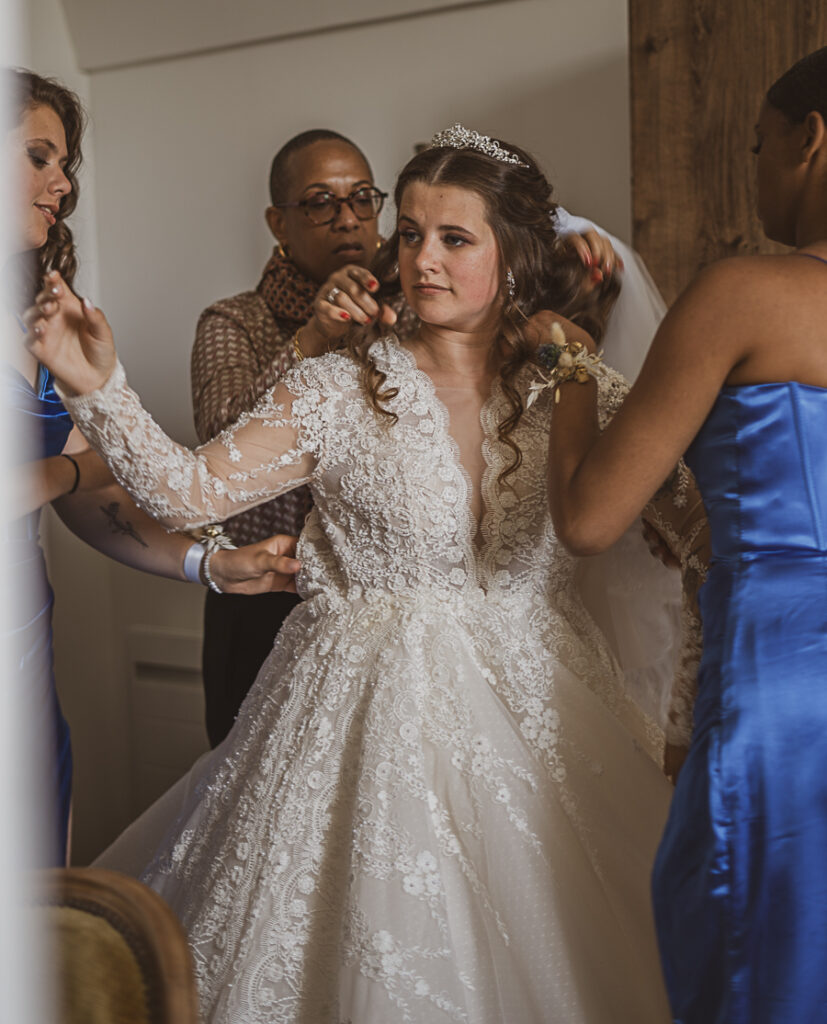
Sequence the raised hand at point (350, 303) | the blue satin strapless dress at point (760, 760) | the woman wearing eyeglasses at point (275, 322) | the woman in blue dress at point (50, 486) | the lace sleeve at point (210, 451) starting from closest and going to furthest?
the blue satin strapless dress at point (760, 760) < the lace sleeve at point (210, 451) < the woman in blue dress at point (50, 486) < the raised hand at point (350, 303) < the woman wearing eyeglasses at point (275, 322)

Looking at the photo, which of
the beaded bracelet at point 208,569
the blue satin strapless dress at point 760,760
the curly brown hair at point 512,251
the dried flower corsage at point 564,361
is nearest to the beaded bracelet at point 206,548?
the beaded bracelet at point 208,569

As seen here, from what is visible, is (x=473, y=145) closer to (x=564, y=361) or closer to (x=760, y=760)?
(x=564, y=361)

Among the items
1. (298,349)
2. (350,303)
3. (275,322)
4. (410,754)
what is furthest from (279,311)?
(410,754)

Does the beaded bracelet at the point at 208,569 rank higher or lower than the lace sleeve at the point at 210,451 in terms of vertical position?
lower

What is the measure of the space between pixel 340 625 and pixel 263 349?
96 cm

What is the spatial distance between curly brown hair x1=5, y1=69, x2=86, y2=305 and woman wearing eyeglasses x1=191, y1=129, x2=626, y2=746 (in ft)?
1.46

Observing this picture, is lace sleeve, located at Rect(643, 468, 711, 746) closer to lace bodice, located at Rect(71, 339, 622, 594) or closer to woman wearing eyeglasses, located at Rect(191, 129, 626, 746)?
lace bodice, located at Rect(71, 339, 622, 594)

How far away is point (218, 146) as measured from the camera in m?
3.31

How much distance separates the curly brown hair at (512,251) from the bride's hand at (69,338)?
1.54 feet

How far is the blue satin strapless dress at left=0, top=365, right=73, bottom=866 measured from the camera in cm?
153

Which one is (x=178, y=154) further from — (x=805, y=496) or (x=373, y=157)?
(x=805, y=496)

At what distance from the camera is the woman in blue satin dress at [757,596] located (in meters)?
1.19

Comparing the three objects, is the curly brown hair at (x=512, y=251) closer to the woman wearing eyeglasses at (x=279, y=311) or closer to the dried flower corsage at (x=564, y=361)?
the dried flower corsage at (x=564, y=361)

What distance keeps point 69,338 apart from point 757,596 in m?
0.88
